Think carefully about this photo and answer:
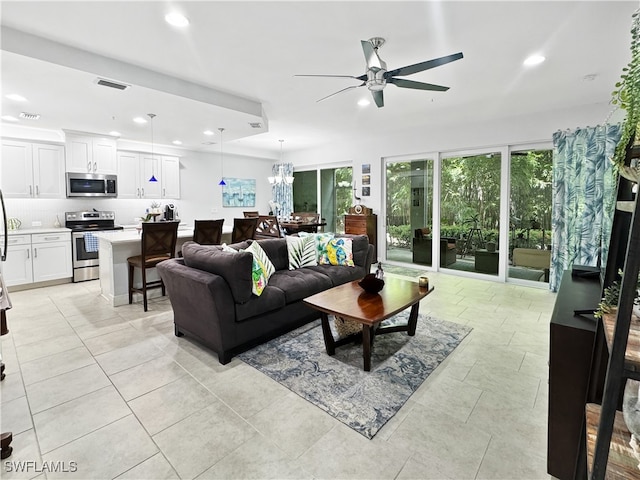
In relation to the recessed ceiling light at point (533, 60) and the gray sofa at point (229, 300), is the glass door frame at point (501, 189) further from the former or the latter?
the gray sofa at point (229, 300)

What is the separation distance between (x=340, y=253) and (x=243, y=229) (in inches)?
74.3

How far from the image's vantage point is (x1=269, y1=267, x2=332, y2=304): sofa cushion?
327 cm

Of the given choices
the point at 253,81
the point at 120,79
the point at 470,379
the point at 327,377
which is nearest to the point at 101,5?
the point at 120,79

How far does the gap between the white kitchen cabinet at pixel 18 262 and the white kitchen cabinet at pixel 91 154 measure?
1.39 metres

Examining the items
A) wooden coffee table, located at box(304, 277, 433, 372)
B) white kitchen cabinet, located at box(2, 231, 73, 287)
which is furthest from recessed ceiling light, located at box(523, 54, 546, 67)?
white kitchen cabinet, located at box(2, 231, 73, 287)

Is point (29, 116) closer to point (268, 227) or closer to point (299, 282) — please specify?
point (268, 227)

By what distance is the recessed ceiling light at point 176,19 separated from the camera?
94.5 inches

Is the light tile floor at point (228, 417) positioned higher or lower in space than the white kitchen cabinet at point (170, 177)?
lower

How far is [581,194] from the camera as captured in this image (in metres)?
4.52

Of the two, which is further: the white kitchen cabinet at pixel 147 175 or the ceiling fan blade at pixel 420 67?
the white kitchen cabinet at pixel 147 175

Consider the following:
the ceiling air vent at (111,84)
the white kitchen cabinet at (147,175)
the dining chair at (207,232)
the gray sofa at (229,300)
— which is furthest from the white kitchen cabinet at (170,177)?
the gray sofa at (229,300)

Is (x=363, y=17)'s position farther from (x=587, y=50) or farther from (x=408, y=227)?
(x=408, y=227)

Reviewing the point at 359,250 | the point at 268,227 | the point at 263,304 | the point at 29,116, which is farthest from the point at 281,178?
the point at 263,304

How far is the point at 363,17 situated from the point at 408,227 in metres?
4.77
